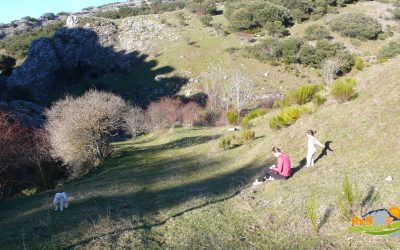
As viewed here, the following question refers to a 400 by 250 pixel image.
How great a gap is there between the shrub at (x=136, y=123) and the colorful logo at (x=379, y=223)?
3764 cm

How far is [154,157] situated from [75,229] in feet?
52.2

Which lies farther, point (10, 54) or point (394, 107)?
point (10, 54)

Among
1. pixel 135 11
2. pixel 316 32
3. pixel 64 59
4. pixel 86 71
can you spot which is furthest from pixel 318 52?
pixel 135 11

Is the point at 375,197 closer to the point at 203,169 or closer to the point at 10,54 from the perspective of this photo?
the point at 203,169

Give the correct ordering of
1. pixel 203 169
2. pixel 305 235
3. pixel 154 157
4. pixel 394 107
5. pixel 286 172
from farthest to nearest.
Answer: pixel 154 157
pixel 203 169
pixel 394 107
pixel 286 172
pixel 305 235

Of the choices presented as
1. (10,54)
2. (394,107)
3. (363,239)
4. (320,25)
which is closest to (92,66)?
(10,54)

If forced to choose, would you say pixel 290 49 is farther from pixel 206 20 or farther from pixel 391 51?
pixel 206 20

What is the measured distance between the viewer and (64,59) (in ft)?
238

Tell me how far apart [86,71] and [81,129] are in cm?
5198

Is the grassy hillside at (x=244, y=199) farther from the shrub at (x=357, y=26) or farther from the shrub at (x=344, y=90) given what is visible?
the shrub at (x=357, y=26)

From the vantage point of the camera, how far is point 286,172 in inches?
483

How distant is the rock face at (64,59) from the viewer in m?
66.9

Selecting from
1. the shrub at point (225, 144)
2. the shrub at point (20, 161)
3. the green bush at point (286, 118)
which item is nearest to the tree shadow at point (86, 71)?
the shrub at point (20, 161)

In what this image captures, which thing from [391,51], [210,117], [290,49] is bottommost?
[210,117]
